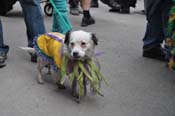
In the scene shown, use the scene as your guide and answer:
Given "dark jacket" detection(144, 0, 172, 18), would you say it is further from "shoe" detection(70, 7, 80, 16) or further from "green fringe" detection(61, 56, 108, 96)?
"shoe" detection(70, 7, 80, 16)

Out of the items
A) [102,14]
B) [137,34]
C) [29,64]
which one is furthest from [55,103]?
[102,14]

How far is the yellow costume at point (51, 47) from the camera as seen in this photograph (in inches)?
125

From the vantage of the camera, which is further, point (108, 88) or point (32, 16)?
point (32, 16)

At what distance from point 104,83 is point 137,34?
2.22 m

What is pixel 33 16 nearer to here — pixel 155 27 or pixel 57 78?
pixel 57 78

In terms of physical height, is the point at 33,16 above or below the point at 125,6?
above

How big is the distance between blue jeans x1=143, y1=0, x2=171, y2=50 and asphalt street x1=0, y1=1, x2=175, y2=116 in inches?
7.6

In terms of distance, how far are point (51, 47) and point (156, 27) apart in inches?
58.2

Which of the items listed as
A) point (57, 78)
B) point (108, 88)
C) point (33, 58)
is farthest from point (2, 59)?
point (108, 88)

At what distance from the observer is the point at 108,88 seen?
344cm

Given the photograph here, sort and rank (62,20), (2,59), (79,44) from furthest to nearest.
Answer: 1. (2,59)
2. (62,20)
3. (79,44)

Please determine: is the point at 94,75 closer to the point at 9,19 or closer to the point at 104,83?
the point at 104,83

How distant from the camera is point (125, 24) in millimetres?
6324

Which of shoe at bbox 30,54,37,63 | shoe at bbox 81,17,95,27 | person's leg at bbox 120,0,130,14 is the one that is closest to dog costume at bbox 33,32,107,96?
shoe at bbox 30,54,37,63
